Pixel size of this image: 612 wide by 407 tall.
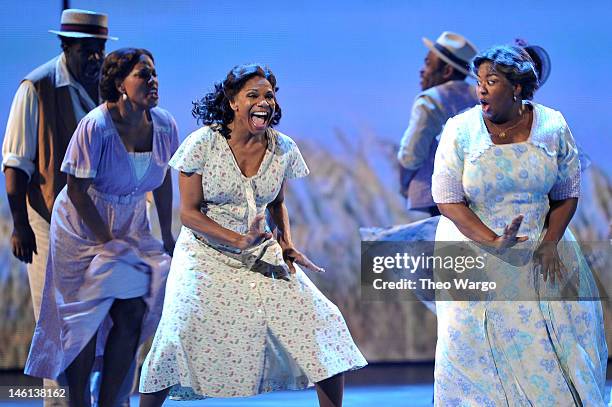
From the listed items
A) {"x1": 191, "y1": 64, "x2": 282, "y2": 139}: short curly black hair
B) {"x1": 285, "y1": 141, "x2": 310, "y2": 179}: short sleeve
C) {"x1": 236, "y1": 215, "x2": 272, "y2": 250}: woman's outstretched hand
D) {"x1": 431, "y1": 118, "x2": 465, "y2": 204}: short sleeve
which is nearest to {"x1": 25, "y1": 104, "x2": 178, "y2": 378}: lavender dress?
{"x1": 191, "y1": 64, "x2": 282, "y2": 139}: short curly black hair

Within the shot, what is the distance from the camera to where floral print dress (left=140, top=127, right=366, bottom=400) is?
A: 4848mm

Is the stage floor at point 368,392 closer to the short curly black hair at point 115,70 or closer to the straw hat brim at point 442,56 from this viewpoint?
the short curly black hair at point 115,70

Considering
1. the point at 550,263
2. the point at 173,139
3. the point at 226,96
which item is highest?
the point at 226,96

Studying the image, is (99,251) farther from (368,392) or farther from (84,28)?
(368,392)

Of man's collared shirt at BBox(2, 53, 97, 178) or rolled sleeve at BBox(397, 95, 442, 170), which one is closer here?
man's collared shirt at BBox(2, 53, 97, 178)

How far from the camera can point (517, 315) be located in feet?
16.1

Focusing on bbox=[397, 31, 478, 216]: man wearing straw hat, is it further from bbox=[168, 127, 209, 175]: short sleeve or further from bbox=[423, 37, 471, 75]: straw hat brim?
bbox=[168, 127, 209, 175]: short sleeve

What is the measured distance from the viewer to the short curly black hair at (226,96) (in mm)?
5066

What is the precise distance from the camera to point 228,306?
490 centimetres

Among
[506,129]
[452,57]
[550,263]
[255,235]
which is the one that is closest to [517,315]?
[550,263]

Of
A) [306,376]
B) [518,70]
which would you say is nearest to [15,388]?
[306,376]

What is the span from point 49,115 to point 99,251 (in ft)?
2.92

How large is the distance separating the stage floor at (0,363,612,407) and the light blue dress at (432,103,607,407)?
1.76 m

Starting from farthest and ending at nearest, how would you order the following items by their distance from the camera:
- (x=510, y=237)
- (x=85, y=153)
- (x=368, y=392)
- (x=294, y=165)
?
(x=368, y=392)
(x=85, y=153)
(x=294, y=165)
(x=510, y=237)
